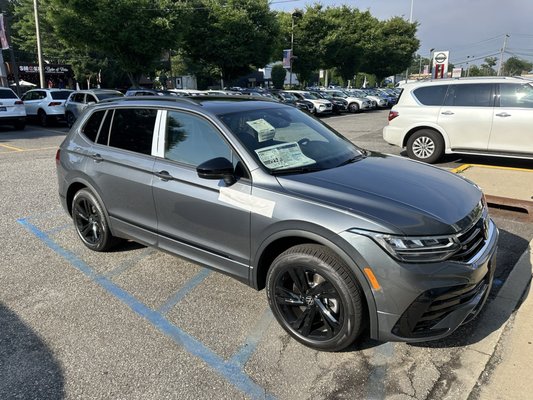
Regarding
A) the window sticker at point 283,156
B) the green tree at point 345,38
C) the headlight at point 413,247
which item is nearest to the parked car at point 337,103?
the green tree at point 345,38

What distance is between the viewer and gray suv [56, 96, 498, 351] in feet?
8.26

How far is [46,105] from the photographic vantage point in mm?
17438

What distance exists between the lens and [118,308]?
348 cm

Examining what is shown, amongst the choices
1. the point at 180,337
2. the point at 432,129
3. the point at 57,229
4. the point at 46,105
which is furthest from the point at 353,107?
the point at 180,337

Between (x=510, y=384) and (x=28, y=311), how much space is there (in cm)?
355

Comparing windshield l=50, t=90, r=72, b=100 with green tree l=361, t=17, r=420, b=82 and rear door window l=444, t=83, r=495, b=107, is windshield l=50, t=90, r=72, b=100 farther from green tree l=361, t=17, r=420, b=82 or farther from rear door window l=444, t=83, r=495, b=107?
green tree l=361, t=17, r=420, b=82

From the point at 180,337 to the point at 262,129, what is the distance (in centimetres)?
176

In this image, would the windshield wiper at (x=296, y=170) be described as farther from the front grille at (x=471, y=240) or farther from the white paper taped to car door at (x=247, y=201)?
the front grille at (x=471, y=240)

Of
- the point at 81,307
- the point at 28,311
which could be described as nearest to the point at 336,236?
the point at 81,307

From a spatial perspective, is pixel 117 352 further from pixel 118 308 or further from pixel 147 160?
pixel 147 160

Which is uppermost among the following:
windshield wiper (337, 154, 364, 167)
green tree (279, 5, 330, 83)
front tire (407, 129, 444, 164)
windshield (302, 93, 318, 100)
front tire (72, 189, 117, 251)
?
green tree (279, 5, 330, 83)

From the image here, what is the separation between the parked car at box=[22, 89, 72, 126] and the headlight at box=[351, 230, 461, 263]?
17.9 metres

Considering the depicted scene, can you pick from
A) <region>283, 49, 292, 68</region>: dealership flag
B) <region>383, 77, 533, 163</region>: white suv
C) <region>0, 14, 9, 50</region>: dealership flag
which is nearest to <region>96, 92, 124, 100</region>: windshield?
<region>0, 14, 9, 50</region>: dealership flag

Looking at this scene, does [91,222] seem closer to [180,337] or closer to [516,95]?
[180,337]
